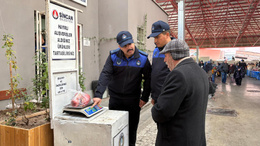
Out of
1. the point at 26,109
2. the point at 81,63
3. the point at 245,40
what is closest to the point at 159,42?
the point at 26,109

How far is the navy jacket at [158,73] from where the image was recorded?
2.56 m

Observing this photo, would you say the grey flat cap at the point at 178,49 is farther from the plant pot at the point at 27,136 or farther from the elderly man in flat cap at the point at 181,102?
the plant pot at the point at 27,136

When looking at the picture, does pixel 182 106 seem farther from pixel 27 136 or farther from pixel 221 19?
pixel 221 19

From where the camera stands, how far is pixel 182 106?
1.66m

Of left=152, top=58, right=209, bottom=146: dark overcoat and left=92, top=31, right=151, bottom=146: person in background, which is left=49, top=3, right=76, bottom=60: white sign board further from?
left=152, top=58, right=209, bottom=146: dark overcoat

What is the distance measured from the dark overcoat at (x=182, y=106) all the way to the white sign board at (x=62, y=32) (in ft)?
4.10

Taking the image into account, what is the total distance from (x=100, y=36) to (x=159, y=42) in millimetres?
5866

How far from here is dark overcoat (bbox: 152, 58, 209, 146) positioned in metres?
1.59

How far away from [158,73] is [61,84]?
1229mm

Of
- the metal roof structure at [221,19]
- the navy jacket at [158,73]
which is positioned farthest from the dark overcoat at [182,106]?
the metal roof structure at [221,19]

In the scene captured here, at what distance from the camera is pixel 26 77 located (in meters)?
5.02

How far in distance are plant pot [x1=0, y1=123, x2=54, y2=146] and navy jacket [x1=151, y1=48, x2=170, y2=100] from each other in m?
1.40

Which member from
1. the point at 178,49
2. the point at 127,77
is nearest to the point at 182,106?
the point at 178,49

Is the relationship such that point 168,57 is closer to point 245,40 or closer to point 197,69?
point 197,69
